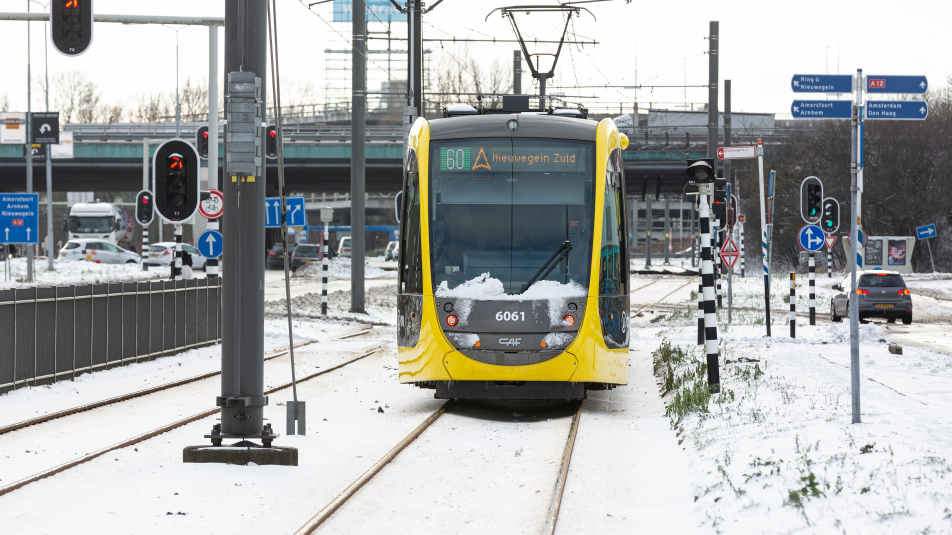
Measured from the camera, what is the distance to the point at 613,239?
11562mm

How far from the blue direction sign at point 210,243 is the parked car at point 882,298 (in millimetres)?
15706

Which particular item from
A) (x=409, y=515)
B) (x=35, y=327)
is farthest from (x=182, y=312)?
(x=409, y=515)

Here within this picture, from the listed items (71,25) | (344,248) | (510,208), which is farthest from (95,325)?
(344,248)

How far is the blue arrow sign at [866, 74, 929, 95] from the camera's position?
9570 millimetres

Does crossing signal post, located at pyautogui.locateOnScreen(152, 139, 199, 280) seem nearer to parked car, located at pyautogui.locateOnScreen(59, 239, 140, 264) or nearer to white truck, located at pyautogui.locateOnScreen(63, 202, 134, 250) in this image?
parked car, located at pyautogui.locateOnScreen(59, 239, 140, 264)

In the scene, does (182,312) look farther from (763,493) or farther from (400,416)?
(763,493)

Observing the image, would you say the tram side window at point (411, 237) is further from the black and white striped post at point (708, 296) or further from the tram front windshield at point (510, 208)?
the black and white striped post at point (708, 296)

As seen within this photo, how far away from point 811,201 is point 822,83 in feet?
40.0

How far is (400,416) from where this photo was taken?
11172mm

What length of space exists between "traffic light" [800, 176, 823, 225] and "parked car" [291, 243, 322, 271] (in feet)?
146

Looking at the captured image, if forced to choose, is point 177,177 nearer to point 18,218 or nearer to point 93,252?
point 18,218

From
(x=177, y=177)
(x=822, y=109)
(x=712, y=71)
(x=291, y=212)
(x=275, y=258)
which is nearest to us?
(x=822, y=109)

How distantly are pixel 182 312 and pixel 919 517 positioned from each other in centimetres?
1336

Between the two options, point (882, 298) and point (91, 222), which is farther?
point (91, 222)
